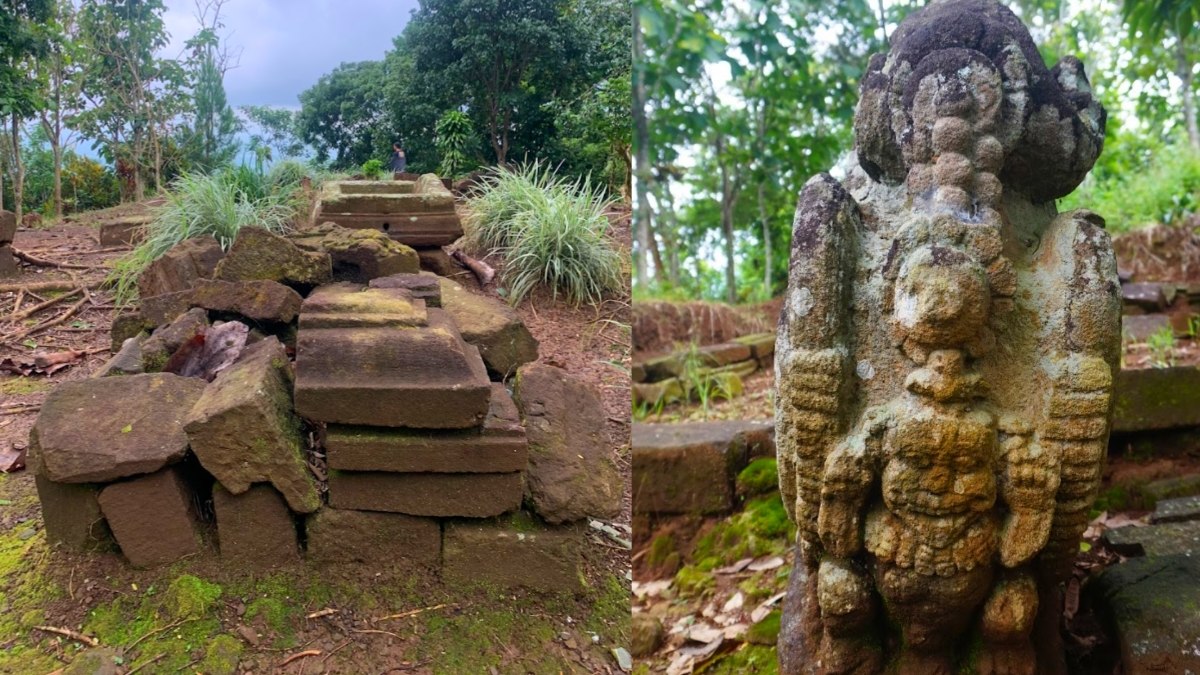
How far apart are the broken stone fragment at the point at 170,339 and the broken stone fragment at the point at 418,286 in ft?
2.01

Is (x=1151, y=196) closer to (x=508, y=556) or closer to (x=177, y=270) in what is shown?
(x=508, y=556)

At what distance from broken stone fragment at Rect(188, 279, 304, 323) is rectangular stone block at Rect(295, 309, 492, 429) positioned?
101cm

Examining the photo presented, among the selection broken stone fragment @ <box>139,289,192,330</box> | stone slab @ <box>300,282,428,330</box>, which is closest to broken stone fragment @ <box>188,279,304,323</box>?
broken stone fragment @ <box>139,289,192,330</box>

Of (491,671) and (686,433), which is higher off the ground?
(686,433)

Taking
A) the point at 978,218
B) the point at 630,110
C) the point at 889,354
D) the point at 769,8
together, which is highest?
the point at 769,8

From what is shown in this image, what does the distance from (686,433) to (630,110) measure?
1334 mm

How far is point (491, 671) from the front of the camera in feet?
6.70

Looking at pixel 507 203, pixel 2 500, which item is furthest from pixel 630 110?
pixel 2 500

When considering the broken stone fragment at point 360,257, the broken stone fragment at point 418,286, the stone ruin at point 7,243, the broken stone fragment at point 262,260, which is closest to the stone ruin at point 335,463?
the broken stone fragment at point 418,286

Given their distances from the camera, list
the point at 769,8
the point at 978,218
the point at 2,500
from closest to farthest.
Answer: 1. the point at 978,218
2. the point at 2,500
3. the point at 769,8

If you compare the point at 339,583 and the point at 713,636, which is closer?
the point at 339,583

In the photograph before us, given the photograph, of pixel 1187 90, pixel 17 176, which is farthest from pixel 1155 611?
pixel 1187 90

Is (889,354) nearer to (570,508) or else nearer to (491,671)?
(570,508)

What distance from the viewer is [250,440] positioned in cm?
209
